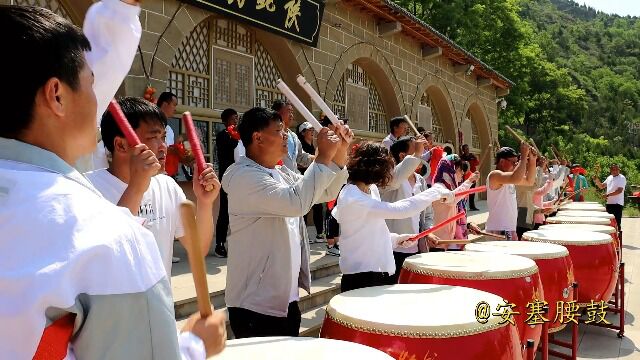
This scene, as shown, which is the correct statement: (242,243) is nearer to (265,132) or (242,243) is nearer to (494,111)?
(265,132)

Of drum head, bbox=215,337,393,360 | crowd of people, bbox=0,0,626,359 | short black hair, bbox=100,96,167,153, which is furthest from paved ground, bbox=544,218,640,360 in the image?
short black hair, bbox=100,96,167,153

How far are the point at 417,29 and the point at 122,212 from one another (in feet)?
33.5

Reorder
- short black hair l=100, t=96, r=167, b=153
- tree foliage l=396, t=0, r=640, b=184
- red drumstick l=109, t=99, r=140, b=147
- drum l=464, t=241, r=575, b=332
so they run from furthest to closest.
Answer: tree foliage l=396, t=0, r=640, b=184, drum l=464, t=241, r=575, b=332, short black hair l=100, t=96, r=167, b=153, red drumstick l=109, t=99, r=140, b=147

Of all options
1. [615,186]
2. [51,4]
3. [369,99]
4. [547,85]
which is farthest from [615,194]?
[547,85]

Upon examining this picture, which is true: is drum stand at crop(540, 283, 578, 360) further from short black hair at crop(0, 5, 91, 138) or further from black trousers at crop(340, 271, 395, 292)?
short black hair at crop(0, 5, 91, 138)

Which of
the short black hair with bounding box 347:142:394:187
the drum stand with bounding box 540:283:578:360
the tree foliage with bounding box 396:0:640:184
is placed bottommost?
the drum stand with bounding box 540:283:578:360

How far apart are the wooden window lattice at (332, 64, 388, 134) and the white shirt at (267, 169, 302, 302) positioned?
6258mm

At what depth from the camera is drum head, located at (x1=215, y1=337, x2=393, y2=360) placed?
5.30 feet

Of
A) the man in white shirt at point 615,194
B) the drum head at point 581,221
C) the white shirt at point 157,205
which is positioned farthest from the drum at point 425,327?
the man in white shirt at point 615,194

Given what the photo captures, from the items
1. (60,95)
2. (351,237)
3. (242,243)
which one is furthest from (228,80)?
(60,95)

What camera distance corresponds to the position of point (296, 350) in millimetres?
1675

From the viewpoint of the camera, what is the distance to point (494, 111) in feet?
55.3

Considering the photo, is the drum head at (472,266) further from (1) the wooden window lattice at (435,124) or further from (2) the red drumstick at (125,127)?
(1) the wooden window lattice at (435,124)

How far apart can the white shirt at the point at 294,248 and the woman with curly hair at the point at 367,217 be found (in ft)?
1.64
